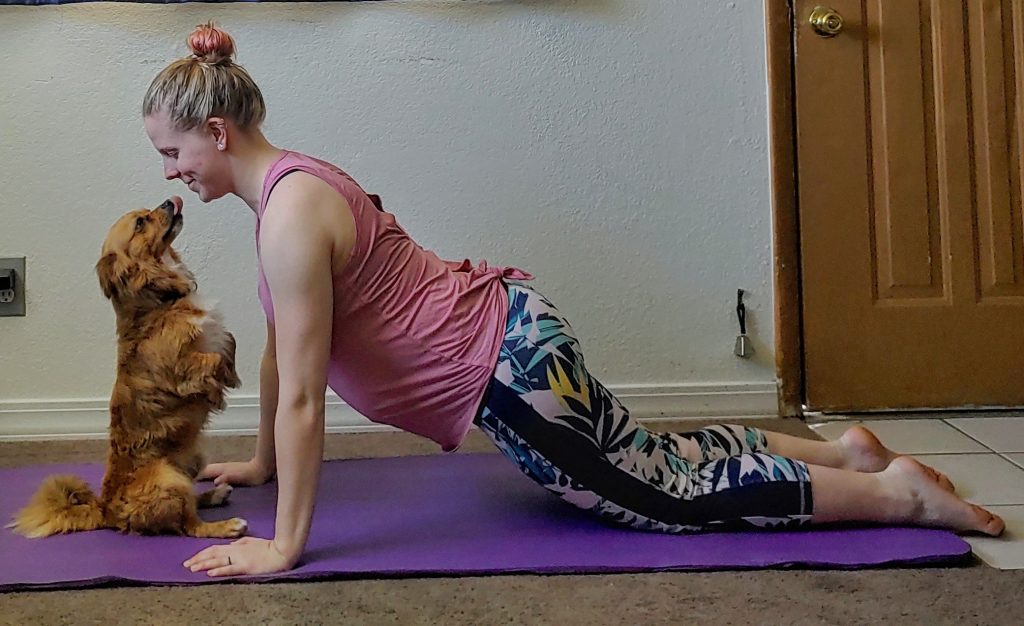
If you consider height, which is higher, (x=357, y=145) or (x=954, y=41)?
(x=954, y=41)

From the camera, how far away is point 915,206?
7.97ft

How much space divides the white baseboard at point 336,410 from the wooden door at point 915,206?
0.58 ft

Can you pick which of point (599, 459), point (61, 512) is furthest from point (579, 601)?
point (61, 512)

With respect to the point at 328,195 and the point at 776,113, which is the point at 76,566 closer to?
the point at 328,195

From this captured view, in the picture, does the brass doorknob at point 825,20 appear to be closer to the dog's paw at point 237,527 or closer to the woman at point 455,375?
the woman at point 455,375

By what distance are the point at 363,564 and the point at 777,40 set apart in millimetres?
1676

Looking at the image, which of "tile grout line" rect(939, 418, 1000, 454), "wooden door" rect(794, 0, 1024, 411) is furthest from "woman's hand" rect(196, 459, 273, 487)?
"tile grout line" rect(939, 418, 1000, 454)

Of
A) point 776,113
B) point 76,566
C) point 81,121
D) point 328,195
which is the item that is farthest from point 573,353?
point 81,121

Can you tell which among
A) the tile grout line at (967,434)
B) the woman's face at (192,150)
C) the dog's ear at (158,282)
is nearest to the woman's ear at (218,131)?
the woman's face at (192,150)

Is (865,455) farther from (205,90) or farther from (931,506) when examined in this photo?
(205,90)

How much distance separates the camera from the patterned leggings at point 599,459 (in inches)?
58.7

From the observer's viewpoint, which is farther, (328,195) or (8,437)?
(8,437)

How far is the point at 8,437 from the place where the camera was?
94.0 inches

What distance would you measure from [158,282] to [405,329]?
1.43 ft
